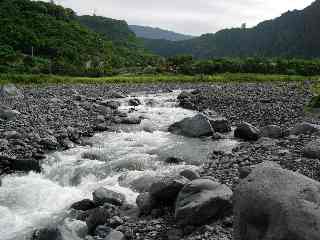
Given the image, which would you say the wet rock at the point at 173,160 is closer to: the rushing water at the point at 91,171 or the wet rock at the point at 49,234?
the rushing water at the point at 91,171

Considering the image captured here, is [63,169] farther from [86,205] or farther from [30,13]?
[30,13]

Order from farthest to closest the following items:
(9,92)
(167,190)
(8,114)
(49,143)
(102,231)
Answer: (9,92) < (8,114) < (49,143) < (167,190) < (102,231)

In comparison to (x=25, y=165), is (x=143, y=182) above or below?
above

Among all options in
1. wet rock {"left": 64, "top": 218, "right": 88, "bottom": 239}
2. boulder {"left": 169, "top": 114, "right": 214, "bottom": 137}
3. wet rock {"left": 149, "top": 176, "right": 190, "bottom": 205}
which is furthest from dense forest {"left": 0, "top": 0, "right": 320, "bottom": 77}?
wet rock {"left": 149, "top": 176, "right": 190, "bottom": 205}

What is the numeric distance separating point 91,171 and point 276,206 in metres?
11.6

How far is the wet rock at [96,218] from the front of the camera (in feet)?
41.7

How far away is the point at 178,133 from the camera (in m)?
26.2

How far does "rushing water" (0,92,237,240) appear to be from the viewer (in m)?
14.3

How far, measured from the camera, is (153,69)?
8656 cm

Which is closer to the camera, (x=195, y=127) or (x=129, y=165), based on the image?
(x=129, y=165)

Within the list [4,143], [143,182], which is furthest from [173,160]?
[4,143]

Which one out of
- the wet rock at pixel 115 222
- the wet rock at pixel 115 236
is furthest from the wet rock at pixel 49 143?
the wet rock at pixel 115 236

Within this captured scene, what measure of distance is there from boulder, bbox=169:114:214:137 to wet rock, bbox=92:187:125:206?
1112cm

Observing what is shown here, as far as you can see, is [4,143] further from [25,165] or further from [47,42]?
[47,42]
